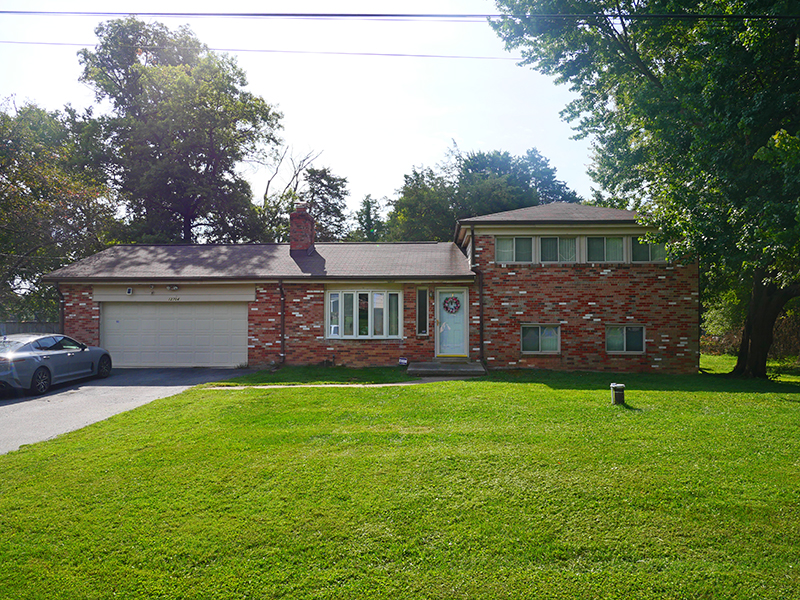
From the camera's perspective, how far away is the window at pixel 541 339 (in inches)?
548

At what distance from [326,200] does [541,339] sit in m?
27.9

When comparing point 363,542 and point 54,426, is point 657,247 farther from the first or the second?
point 54,426

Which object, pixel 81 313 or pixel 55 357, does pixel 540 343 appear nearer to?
pixel 55 357

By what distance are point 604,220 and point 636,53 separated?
214 inches

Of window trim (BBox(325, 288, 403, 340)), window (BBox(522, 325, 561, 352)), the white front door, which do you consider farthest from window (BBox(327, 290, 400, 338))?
window (BBox(522, 325, 561, 352))

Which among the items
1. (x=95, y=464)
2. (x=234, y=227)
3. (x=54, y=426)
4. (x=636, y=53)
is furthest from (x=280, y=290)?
(x=234, y=227)

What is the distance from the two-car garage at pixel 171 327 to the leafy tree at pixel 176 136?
1326 centimetres

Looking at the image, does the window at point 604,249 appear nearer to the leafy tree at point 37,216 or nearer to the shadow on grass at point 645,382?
the shadow on grass at point 645,382

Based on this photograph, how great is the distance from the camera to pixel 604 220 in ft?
44.2

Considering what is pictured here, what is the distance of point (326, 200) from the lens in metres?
38.1

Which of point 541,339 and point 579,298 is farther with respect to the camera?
point 541,339

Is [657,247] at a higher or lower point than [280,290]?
higher

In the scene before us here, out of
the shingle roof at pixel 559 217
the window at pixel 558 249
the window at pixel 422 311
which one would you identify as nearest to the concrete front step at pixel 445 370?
the window at pixel 422 311

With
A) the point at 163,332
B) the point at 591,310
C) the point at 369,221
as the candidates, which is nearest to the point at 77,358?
the point at 163,332
